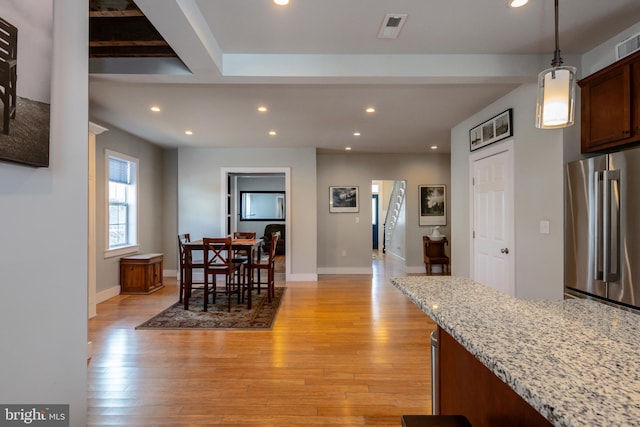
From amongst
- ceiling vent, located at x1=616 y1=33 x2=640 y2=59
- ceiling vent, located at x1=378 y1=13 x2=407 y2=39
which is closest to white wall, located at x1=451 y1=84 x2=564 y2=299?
ceiling vent, located at x1=616 y1=33 x2=640 y2=59

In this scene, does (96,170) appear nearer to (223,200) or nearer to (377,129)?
(223,200)

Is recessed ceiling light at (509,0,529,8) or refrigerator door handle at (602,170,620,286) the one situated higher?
recessed ceiling light at (509,0,529,8)

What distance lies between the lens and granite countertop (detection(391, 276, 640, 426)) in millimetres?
666

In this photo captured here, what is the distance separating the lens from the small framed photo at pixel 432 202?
7.35m

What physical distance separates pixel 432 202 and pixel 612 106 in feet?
16.4

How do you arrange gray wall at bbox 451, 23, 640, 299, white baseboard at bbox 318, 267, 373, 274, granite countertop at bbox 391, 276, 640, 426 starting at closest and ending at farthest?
granite countertop at bbox 391, 276, 640, 426, gray wall at bbox 451, 23, 640, 299, white baseboard at bbox 318, 267, 373, 274

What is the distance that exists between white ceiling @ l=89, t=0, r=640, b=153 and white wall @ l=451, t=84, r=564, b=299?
37cm

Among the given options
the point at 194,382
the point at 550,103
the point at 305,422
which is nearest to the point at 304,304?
the point at 194,382

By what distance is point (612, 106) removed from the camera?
2418 mm

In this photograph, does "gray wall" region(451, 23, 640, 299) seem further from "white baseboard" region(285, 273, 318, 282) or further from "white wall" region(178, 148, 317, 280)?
"white baseboard" region(285, 273, 318, 282)

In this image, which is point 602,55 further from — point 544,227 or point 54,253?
point 54,253

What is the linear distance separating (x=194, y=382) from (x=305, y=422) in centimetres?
98

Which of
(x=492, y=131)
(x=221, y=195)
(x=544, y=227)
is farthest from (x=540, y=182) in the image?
(x=221, y=195)

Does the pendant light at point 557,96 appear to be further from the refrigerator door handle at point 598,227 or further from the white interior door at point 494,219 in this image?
the white interior door at point 494,219
